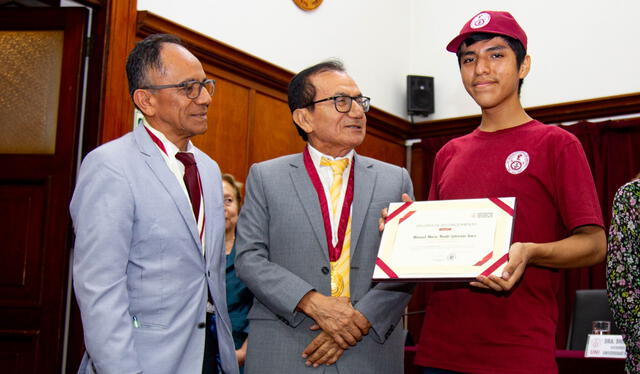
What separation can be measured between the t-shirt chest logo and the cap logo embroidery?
0.39 meters

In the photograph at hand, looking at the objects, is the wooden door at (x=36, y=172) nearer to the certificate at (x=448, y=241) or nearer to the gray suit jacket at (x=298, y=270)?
the gray suit jacket at (x=298, y=270)

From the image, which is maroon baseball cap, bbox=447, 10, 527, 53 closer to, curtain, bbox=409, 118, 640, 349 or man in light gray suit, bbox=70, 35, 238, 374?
man in light gray suit, bbox=70, 35, 238, 374

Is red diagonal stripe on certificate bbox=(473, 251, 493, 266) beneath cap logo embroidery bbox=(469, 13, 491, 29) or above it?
beneath

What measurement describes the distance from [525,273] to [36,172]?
3146 millimetres

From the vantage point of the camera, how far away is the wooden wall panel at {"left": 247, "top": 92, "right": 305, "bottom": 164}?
5.69 metres

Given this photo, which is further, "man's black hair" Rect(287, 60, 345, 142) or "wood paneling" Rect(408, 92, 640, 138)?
Answer: "wood paneling" Rect(408, 92, 640, 138)

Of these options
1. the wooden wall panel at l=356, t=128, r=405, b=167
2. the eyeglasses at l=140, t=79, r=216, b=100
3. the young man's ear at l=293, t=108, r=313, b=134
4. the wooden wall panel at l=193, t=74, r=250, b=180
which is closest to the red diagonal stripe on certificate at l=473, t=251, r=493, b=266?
the young man's ear at l=293, t=108, r=313, b=134

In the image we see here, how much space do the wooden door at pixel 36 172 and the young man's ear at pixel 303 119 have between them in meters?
2.06

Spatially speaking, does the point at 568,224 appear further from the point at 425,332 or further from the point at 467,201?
the point at 425,332

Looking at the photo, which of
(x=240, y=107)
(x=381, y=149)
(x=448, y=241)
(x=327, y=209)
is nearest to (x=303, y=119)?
(x=327, y=209)

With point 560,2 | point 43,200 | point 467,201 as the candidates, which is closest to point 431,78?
point 560,2

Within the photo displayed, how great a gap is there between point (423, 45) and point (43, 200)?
4555 millimetres

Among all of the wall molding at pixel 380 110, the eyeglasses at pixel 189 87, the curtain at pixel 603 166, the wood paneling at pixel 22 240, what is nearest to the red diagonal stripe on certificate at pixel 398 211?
the eyeglasses at pixel 189 87

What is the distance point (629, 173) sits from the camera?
20.6 ft
